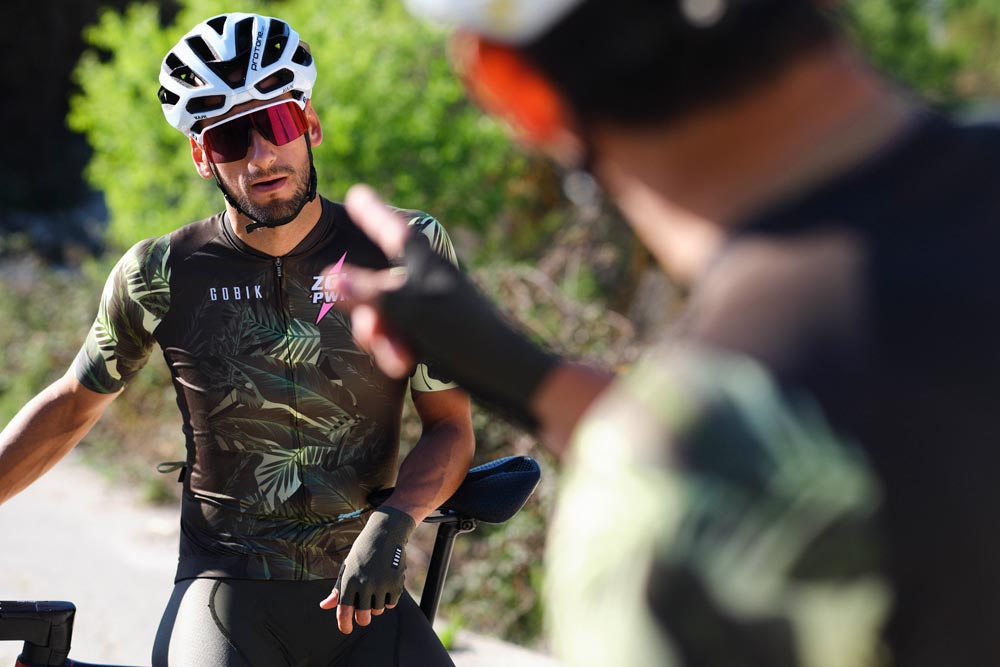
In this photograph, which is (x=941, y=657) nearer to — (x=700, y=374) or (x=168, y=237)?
(x=700, y=374)

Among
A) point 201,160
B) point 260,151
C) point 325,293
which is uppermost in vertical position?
point 260,151

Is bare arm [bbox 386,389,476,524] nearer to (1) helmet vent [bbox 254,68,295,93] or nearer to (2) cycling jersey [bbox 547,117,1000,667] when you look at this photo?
(1) helmet vent [bbox 254,68,295,93]

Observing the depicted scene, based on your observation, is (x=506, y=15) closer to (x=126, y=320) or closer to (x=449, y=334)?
(x=449, y=334)

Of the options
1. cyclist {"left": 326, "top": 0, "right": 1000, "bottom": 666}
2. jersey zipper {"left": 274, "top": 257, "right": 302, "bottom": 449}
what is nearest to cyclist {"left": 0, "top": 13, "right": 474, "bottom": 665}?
jersey zipper {"left": 274, "top": 257, "right": 302, "bottom": 449}

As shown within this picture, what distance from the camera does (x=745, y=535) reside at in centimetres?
91

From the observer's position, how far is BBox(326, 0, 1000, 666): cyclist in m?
0.91

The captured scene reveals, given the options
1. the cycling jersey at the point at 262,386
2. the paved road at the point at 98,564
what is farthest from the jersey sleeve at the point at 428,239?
the paved road at the point at 98,564

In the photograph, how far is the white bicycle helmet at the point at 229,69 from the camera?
2.83 metres

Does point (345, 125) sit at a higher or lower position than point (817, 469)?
lower

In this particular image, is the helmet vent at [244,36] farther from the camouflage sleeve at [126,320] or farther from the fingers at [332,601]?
the fingers at [332,601]

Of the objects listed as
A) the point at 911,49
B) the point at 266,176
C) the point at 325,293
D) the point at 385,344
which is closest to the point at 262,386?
the point at 325,293

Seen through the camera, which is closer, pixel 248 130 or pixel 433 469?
pixel 433 469

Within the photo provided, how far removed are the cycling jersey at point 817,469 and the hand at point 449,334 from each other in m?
0.29

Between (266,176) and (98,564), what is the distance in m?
4.07
